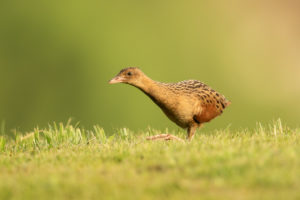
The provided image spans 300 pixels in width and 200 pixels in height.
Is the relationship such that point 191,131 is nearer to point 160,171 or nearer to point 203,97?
point 203,97

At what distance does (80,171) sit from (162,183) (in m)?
0.97

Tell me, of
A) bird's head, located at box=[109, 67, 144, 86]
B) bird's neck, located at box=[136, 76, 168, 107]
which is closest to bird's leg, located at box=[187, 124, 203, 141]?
bird's neck, located at box=[136, 76, 168, 107]

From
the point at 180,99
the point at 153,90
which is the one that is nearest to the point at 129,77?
the point at 153,90

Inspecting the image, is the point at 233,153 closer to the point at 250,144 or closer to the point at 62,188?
the point at 250,144

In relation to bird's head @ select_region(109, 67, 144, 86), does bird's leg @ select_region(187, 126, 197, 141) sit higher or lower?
lower

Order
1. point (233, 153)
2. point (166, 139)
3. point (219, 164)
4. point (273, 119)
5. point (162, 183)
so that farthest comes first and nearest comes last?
point (273, 119) < point (166, 139) < point (233, 153) < point (219, 164) < point (162, 183)

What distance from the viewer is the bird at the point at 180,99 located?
6.06m

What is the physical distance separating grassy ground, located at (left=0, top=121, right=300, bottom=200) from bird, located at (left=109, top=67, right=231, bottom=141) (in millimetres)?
636

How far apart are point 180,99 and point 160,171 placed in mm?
2123

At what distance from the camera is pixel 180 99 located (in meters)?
6.24

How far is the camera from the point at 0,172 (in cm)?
481

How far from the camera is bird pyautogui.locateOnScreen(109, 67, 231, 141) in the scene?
606 cm

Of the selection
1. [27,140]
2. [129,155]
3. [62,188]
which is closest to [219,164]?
[129,155]

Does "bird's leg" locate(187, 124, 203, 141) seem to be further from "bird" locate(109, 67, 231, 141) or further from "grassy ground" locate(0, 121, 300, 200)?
"grassy ground" locate(0, 121, 300, 200)
